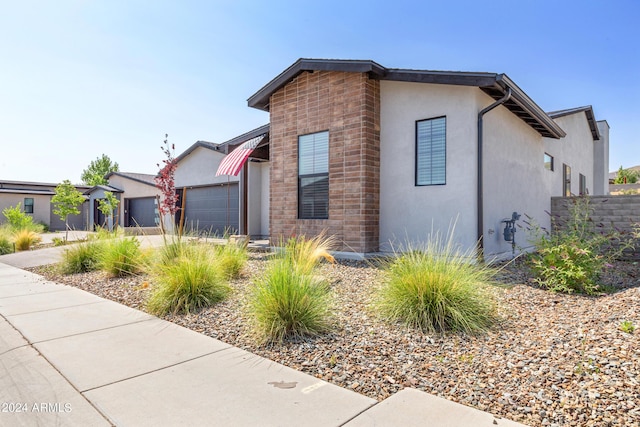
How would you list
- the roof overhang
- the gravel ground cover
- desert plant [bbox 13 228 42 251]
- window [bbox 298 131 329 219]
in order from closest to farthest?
the gravel ground cover
the roof overhang
window [bbox 298 131 329 219]
desert plant [bbox 13 228 42 251]

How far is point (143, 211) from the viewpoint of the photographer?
24.7 meters

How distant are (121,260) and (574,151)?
16.9 m

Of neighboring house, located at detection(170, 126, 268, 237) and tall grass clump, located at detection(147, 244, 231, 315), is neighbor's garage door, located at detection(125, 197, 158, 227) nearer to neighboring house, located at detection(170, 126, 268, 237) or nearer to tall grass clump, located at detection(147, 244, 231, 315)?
neighboring house, located at detection(170, 126, 268, 237)

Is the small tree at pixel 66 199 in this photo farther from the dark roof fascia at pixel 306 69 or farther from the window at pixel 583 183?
the window at pixel 583 183

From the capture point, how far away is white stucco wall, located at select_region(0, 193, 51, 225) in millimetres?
29438

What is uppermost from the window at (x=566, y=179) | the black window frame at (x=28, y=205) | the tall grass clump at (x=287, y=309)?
the window at (x=566, y=179)

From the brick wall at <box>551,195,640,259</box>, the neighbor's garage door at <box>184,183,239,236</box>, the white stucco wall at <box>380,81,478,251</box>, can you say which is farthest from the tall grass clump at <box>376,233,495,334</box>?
the neighbor's garage door at <box>184,183,239,236</box>

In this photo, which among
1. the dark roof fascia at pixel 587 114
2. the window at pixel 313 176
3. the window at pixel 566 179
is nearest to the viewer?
the window at pixel 313 176

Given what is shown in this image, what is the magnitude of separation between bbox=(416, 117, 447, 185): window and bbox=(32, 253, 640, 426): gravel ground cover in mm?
3685

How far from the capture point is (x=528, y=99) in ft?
28.7

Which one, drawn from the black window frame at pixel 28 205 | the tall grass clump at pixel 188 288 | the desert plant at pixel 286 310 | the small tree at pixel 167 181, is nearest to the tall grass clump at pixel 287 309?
the desert plant at pixel 286 310

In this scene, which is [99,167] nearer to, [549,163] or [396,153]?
[396,153]

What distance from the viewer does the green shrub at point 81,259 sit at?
867 centimetres

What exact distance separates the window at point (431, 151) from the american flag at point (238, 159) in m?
5.36
